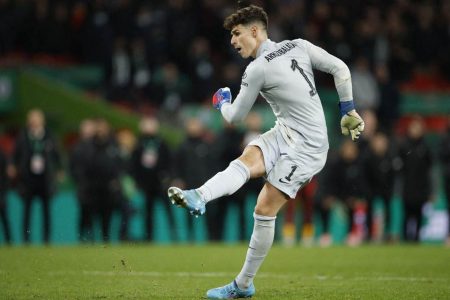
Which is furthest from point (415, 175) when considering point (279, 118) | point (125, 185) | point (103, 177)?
point (279, 118)

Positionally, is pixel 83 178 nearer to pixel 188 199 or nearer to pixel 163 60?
pixel 163 60

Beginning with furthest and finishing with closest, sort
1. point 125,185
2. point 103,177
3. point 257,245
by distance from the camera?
point 125,185
point 103,177
point 257,245

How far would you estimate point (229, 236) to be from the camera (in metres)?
16.6

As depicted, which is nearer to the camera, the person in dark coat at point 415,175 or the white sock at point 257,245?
the white sock at point 257,245

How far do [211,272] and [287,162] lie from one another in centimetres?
298

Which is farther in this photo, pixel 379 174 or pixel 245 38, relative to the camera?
pixel 379 174

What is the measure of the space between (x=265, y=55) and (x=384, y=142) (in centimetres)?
906

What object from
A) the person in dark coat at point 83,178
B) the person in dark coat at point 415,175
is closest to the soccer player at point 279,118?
the person in dark coat at point 83,178

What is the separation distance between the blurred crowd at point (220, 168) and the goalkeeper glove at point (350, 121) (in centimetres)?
794

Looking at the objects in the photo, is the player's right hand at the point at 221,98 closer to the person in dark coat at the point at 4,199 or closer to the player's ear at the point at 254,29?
the player's ear at the point at 254,29

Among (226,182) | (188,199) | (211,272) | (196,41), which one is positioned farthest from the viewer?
(196,41)

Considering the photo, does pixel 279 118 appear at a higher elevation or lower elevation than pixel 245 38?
lower

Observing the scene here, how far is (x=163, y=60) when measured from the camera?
19.3 m

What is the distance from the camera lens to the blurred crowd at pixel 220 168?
1559 centimetres
